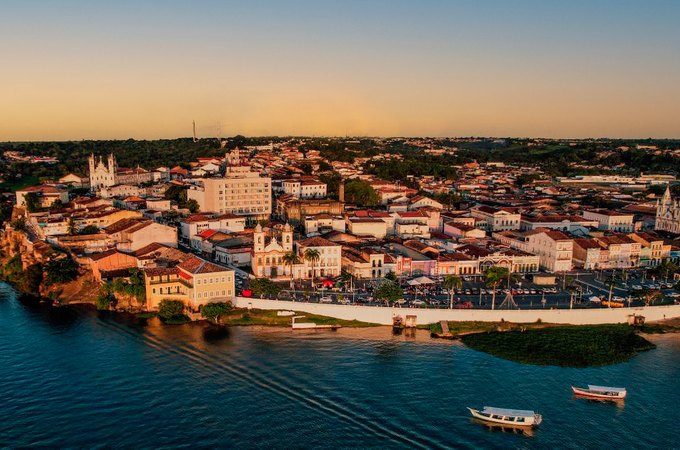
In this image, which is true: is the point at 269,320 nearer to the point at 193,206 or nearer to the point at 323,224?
the point at 323,224

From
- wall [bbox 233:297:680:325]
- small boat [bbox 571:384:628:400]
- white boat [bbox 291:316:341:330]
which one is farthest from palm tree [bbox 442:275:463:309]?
small boat [bbox 571:384:628:400]

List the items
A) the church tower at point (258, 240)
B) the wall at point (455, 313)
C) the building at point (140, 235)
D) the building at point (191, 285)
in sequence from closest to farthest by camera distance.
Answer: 1. the wall at point (455, 313)
2. the building at point (191, 285)
3. the church tower at point (258, 240)
4. the building at point (140, 235)

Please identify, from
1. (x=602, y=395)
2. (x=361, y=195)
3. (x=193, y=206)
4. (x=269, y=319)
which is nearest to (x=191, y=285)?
(x=269, y=319)

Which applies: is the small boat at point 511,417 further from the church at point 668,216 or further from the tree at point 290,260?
the church at point 668,216

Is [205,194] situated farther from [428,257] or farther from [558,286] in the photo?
[558,286]

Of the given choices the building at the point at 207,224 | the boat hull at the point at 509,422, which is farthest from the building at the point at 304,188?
the boat hull at the point at 509,422

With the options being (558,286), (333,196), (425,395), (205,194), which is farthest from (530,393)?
(333,196)
